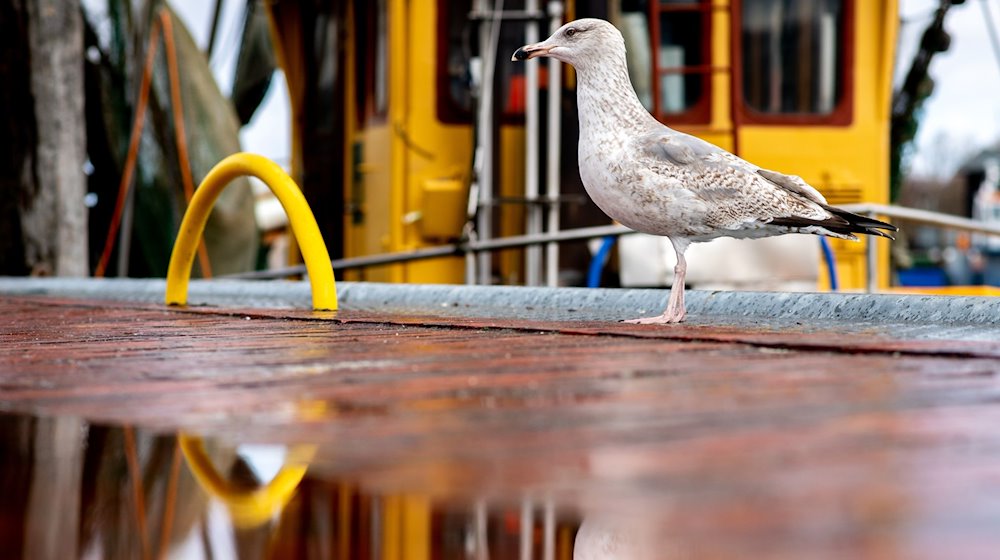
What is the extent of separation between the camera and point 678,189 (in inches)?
128

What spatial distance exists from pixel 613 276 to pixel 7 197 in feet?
10.9

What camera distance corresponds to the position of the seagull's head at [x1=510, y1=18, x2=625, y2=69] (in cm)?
366

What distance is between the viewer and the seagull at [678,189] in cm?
327

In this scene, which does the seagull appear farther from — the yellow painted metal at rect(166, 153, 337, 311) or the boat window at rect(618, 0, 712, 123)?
the boat window at rect(618, 0, 712, 123)

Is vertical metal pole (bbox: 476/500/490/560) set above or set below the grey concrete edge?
below

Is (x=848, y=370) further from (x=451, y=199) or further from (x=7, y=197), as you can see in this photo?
(x=7, y=197)

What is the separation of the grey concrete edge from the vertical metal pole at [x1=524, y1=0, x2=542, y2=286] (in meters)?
1.63

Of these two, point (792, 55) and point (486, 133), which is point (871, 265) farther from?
point (486, 133)

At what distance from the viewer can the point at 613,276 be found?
678 centimetres

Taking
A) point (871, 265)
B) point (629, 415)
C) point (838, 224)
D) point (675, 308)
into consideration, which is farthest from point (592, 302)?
point (871, 265)

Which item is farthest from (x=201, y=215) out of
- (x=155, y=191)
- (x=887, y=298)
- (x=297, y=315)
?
(x=155, y=191)

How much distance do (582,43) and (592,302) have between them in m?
0.74

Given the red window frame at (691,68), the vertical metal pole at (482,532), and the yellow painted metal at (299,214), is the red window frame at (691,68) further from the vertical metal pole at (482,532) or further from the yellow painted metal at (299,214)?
the vertical metal pole at (482,532)

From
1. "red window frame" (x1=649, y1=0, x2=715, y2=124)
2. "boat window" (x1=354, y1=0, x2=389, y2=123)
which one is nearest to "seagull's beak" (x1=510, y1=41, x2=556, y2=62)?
"red window frame" (x1=649, y1=0, x2=715, y2=124)
